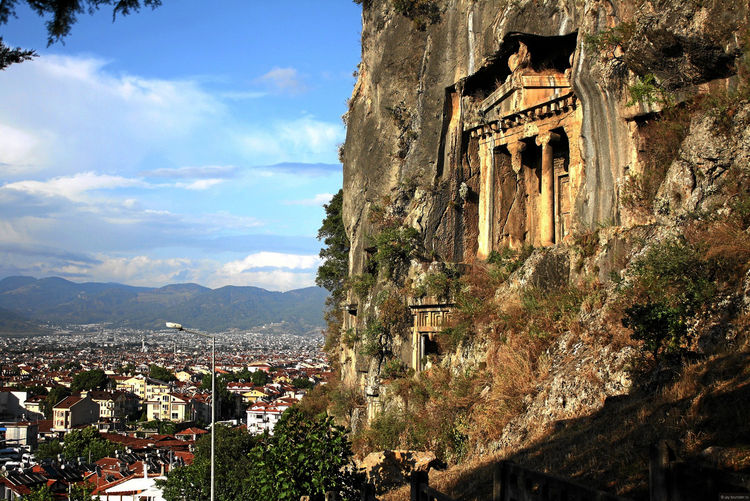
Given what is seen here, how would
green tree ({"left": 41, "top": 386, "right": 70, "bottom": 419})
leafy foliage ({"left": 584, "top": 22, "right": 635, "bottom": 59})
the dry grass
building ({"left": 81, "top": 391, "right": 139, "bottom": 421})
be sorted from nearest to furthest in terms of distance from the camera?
the dry grass < leafy foliage ({"left": 584, "top": 22, "right": 635, "bottom": 59}) < green tree ({"left": 41, "top": 386, "right": 70, "bottom": 419}) < building ({"left": 81, "top": 391, "right": 139, "bottom": 421})

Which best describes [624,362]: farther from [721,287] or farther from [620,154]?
[620,154]

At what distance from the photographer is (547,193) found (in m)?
23.9

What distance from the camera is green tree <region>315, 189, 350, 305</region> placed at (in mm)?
41281

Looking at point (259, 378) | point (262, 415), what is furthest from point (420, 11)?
point (259, 378)

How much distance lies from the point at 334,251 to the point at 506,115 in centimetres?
1955

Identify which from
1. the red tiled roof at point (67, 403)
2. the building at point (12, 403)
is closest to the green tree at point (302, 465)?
the red tiled roof at point (67, 403)

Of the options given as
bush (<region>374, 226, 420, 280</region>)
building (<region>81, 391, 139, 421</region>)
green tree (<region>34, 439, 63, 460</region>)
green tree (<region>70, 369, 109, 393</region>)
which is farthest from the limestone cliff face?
green tree (<region>70, 369, 109, 393</region>)

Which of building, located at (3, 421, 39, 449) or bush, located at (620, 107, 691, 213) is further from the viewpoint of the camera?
building, located at (3, 421, 39, 449)

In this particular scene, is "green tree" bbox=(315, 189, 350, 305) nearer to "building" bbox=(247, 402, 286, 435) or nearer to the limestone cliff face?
the limestone cliff face

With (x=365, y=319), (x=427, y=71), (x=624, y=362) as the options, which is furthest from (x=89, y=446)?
(x=624, y=362)

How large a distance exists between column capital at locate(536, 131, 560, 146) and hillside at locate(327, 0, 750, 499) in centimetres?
22

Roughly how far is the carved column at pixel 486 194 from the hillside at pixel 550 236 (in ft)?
0.24

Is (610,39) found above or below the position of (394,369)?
above

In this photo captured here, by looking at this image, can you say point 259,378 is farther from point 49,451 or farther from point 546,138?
point 546,138
